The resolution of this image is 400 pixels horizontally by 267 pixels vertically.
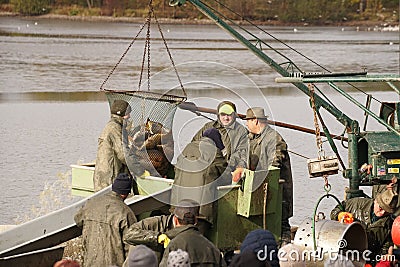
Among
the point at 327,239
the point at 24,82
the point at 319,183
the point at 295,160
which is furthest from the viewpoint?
the point at 24,82

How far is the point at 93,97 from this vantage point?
2156cm

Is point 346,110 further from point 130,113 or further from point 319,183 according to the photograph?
point 130,113

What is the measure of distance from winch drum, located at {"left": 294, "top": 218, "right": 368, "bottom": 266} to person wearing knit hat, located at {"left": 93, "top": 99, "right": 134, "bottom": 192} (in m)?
1.86

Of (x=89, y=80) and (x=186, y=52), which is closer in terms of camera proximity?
(x=89, y=80)

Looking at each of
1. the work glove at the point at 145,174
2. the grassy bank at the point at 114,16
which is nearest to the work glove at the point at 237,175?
the work glove at the point at 145,174

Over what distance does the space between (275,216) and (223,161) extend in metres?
0.74

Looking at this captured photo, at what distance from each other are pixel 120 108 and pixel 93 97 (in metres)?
12.5

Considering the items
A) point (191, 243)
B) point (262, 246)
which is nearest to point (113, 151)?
point (191, 243)

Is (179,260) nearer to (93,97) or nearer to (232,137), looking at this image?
(232,137)

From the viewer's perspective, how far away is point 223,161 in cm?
830

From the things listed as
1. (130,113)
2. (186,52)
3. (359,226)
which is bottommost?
(186,52)

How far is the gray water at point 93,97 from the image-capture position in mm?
12492

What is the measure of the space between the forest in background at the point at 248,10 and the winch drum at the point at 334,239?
56540mm

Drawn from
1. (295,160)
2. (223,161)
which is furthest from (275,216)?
(295,160)
